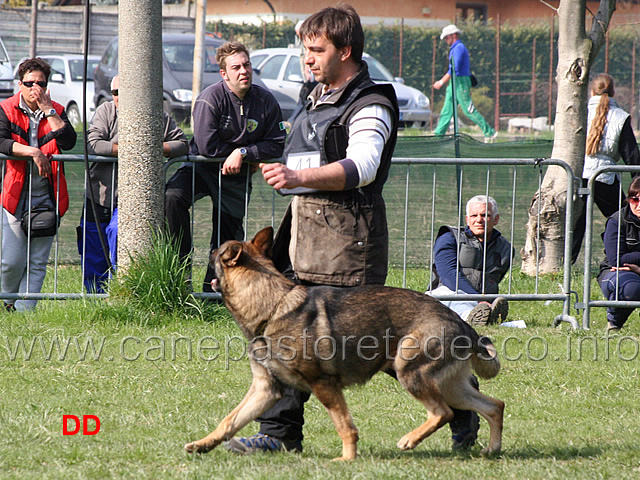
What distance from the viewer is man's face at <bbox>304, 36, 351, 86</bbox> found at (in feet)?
12.8

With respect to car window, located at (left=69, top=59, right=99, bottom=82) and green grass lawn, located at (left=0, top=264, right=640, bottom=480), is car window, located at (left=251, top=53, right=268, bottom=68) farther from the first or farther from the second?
green grass lawn, located at (left=0, top=264, right=640, bottom=480)

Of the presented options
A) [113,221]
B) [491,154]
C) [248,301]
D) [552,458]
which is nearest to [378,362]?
[248,301]

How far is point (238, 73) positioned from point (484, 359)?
3726 millimetres

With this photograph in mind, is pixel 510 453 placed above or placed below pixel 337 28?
below

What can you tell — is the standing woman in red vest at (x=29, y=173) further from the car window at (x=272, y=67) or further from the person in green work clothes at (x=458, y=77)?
the car window at (x=272, y=67)

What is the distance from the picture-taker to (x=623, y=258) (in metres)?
7.50

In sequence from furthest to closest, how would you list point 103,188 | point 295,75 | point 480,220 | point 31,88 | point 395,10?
1. point 395,10
2. point 295,75
3. point 103,188
4. point 480,220
5. point 31,88

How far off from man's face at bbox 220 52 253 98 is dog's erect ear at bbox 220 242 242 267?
133 inches

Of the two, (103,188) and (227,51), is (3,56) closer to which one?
(103,188)

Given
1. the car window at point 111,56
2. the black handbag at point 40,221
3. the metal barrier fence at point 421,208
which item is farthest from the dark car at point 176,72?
the black handbag at point 40,221

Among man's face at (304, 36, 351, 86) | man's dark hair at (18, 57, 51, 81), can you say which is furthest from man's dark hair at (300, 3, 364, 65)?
man's dark hair at (18, 57, 51, 81)

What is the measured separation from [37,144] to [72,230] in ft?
11.4

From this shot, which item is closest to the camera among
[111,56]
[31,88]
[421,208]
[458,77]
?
[31,88]

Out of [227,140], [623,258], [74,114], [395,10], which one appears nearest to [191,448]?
[227,140]
